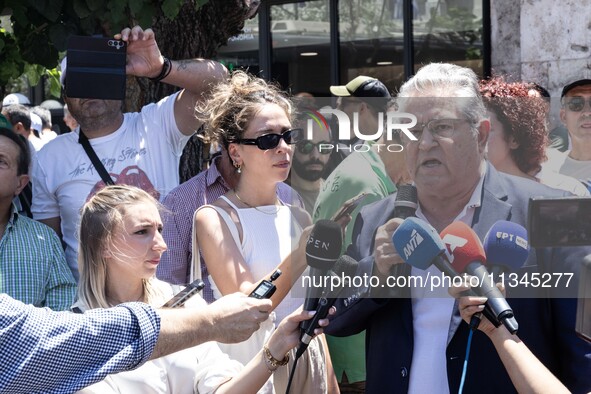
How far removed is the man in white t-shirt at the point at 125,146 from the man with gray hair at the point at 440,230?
172cm

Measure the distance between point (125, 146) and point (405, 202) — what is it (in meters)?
1.99

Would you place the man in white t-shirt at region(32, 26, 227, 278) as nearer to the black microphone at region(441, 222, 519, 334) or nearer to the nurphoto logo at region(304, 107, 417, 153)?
the nurphoto logo at region(304, 107, 417, 153)

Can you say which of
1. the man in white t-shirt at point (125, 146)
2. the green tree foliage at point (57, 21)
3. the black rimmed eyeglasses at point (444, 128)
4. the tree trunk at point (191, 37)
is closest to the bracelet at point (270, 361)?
the black rimmed eyeglasses at point (444, 128)

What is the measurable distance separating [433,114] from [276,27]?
750cm

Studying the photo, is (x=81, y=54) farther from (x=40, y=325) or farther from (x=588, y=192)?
(x=588, y=192)

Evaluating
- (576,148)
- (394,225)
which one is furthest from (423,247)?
(576,148)

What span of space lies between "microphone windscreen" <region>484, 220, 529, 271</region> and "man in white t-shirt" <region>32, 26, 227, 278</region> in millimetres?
2004

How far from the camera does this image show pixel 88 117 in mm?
4348

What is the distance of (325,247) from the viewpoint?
276 cm

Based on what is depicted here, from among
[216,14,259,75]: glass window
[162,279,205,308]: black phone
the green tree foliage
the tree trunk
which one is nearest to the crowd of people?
[162,279,205,308]: black phone

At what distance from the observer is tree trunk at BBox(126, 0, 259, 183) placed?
540 centimetres

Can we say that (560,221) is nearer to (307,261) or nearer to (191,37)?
(307,261)

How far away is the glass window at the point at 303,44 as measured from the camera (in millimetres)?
9641

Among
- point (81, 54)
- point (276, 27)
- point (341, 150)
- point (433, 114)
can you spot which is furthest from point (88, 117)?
point (276, 27)
